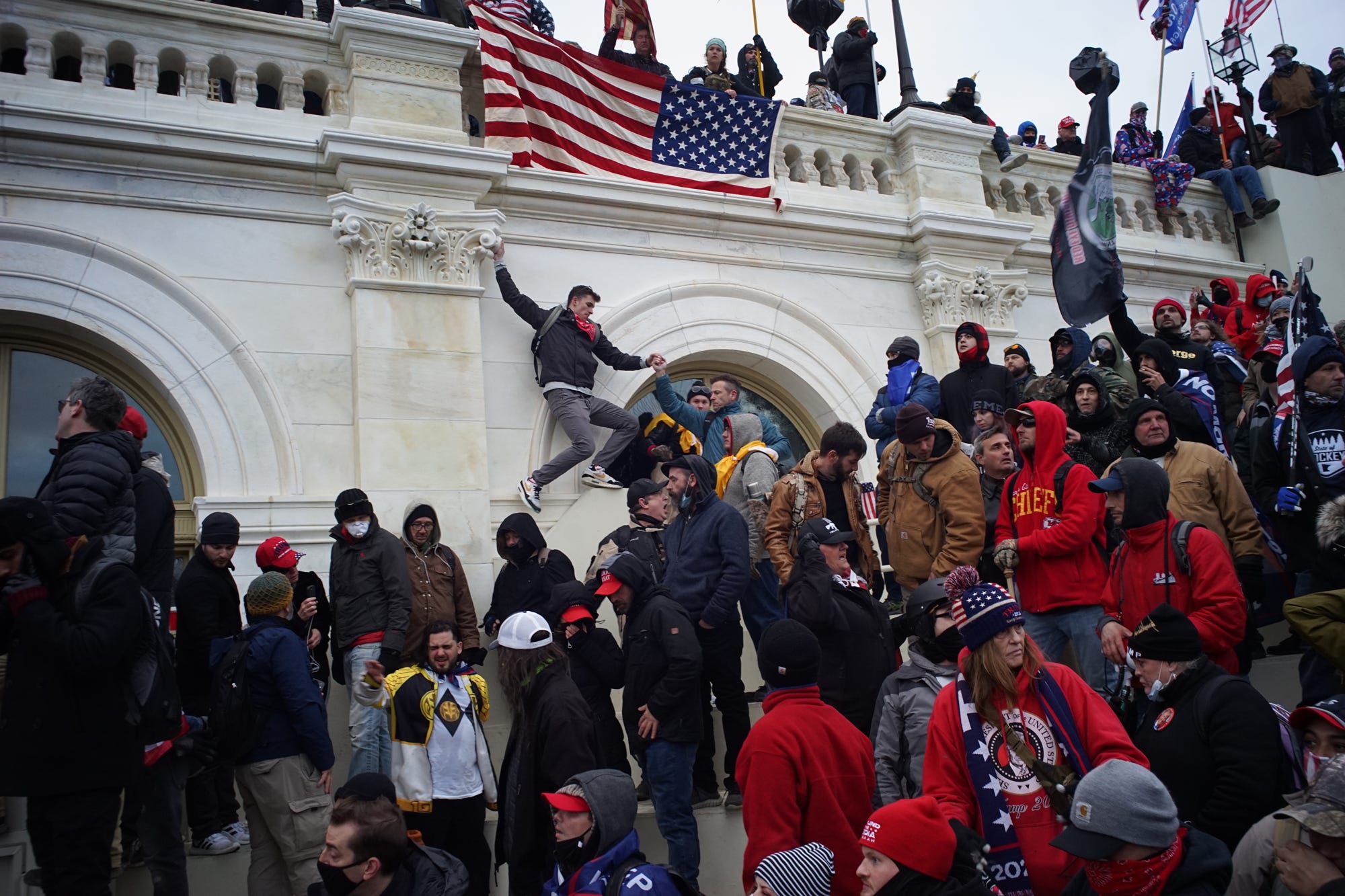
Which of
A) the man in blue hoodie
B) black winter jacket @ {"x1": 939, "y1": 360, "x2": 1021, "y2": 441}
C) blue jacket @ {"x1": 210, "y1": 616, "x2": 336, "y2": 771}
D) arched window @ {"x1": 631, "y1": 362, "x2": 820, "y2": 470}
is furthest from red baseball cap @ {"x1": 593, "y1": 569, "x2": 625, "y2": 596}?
arched window @ {"x1": 631, "y1": 362, "x2": 820, "y2": 470}

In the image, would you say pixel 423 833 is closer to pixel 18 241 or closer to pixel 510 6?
pixel 18 241

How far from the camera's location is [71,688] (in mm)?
4605

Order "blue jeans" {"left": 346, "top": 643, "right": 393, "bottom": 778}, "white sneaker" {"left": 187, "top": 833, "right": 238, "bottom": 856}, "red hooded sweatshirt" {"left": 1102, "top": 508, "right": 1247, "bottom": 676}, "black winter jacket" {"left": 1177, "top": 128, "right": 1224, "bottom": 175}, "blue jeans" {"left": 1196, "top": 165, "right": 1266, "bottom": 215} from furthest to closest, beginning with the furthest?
"black winter jacket" {"left": 1177, "top": 128, "right": 1224, "bottom": 175} < "blue jeans" {"left": 1196, "top": 165, "right": 1266, "bottom": 215} < "blue jeans" {"left": 346, "top": 643, "right": 393, "bottom": 778} < "white sneaker" {"left": 187, "top": 833, "right": 238, "bottom": 856} < "red hooded sweatshirt" {"left": 1102, "top": 508, "right": 1247, "bottom": 676}

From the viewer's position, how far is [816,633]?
5.99 metres

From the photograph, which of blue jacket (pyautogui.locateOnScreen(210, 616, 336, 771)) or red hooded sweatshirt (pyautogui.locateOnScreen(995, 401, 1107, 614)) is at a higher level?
red hooded sweatshirt (pyautogui.locateOnScreen(995, 401, 1107, 614))

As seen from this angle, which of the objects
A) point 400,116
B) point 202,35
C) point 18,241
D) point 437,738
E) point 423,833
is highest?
point 202,35

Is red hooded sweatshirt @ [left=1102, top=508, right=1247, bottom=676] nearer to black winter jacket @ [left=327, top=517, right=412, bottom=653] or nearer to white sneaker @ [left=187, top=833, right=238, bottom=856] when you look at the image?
black winter jacket @ [left=327, top=517, right=412, bottom=653]

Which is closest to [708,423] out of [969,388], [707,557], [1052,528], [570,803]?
[969,388]

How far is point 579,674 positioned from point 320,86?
6.26 m

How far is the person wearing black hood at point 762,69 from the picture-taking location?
43.8 feet

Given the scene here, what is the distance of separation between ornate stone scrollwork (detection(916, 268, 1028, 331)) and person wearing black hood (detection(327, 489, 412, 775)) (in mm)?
7056

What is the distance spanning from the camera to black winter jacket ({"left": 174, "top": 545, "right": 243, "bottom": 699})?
631 cm

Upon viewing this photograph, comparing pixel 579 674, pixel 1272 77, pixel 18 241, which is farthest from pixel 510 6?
pixel 1272 77

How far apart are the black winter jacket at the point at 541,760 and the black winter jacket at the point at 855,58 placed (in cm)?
1028
